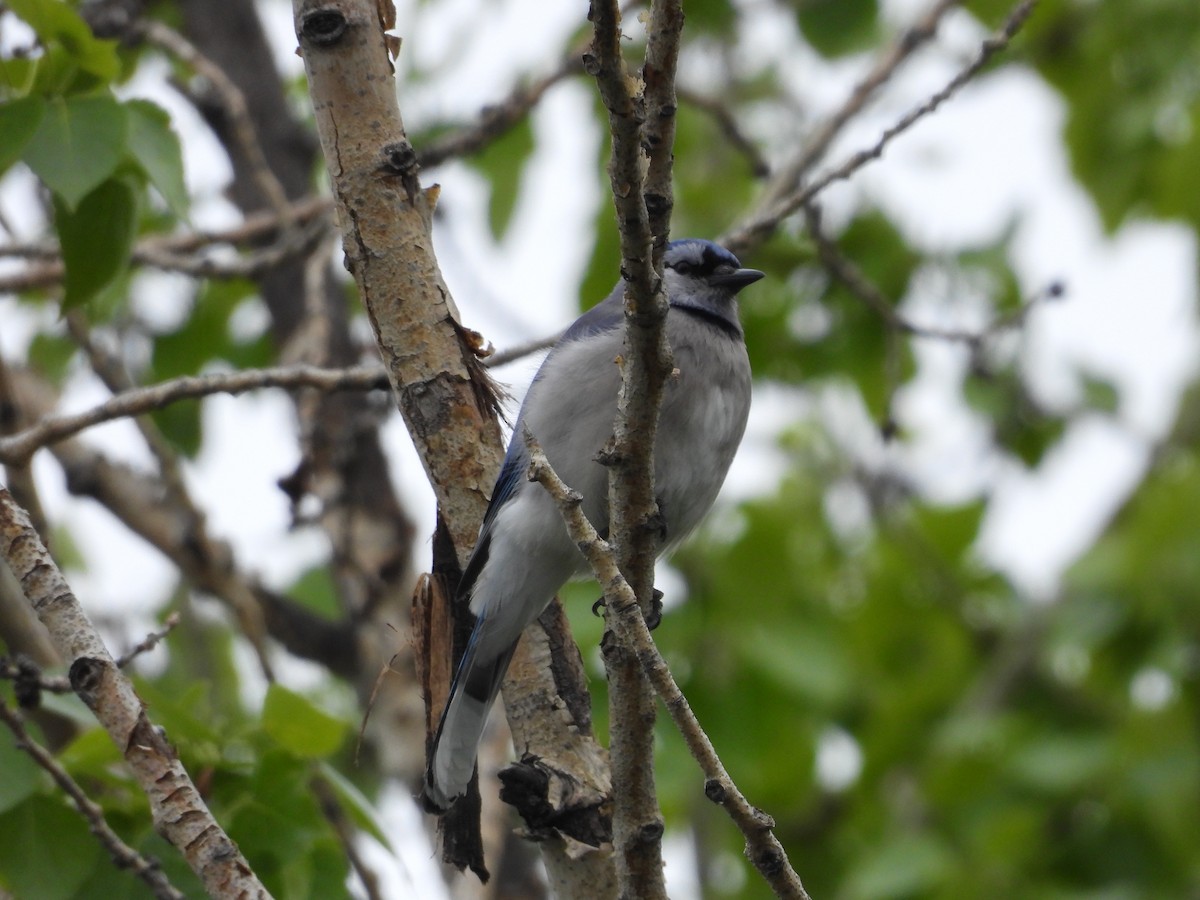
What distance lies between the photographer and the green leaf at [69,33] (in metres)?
2.97

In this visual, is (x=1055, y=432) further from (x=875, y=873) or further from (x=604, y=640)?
(x=604, y=640)

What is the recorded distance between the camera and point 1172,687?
6.38 meters

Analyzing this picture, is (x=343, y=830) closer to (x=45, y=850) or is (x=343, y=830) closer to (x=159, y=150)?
(x=45, y=850)

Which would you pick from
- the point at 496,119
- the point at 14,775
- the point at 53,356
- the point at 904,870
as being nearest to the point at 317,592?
the point at 53,356

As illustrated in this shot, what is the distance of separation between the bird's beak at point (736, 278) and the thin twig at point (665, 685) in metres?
2.40

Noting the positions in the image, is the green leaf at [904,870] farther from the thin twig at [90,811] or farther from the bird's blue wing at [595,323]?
the thin twig at [90,811]

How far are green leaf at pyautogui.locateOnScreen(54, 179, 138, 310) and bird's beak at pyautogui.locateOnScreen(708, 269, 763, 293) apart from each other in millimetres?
1967

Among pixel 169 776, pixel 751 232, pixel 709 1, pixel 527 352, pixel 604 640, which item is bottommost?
pixel 169 776

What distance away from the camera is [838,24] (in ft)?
17.9

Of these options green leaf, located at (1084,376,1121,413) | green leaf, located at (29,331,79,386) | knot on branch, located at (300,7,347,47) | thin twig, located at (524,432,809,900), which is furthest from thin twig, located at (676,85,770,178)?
green leaf, located at (1084,376,1121,413)

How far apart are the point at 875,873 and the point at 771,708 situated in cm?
88

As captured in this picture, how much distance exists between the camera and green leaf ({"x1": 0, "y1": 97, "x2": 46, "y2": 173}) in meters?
2.87

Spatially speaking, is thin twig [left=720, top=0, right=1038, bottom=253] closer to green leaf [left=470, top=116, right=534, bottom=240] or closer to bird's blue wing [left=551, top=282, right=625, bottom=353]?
bird's blue wing [left=551, top=282, right=625, bottom=353]

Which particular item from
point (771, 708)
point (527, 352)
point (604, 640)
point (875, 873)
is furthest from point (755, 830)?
point (875, 873)
